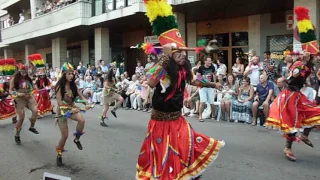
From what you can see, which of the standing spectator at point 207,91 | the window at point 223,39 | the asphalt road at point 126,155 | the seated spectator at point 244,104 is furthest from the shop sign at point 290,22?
the asphalt road at point 126,155

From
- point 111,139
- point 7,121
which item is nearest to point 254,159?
point 111,139

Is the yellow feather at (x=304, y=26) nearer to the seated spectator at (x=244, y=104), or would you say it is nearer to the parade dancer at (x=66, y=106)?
the parade dancer at (x=66, y=106)

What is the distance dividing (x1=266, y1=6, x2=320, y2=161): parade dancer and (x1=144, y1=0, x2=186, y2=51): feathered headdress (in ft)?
9.07

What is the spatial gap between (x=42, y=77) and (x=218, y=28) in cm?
992

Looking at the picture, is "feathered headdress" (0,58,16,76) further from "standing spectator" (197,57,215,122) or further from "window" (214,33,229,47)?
"window" (214,33,229,47)

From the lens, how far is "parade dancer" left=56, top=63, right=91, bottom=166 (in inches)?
239

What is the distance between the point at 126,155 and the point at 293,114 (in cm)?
309

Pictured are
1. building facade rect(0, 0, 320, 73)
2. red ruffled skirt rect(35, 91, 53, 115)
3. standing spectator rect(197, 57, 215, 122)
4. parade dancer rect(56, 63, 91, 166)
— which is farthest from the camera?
building facade rect(0, 0, 320, 73)

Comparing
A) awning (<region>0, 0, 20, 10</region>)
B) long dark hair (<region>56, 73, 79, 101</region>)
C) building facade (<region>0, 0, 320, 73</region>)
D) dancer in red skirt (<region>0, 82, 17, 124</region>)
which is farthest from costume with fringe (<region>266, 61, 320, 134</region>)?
awning (<region>0, 0, 20, 10</region>)

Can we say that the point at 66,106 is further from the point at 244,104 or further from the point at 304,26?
the point at 244,104

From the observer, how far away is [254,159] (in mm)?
6043

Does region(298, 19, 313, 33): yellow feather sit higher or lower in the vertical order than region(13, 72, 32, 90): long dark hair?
higher

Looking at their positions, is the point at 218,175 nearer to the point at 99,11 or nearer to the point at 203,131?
the point at 203,131

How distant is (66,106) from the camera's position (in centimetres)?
616
